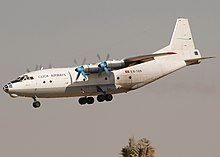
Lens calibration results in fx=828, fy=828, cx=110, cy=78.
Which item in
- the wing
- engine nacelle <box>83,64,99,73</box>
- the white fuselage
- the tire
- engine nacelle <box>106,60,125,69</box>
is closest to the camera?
the white fuselage

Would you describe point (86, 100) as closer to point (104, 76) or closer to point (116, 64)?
point (104, 76)

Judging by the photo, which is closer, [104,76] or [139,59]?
[104,76]

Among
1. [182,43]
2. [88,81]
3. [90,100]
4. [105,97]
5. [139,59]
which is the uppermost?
[182,43]

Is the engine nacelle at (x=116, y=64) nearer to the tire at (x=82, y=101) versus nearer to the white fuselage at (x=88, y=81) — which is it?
the white fuselage at (x=88, y=81)

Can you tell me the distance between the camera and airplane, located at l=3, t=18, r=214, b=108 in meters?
93.8

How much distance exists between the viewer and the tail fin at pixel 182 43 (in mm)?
105438

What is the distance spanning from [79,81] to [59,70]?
8.72 ft

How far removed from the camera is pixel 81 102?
101875 millimetres

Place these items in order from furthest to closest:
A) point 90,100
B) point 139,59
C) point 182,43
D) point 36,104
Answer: point 182,43 < point 90,100 < point 139,59 < point 36,104

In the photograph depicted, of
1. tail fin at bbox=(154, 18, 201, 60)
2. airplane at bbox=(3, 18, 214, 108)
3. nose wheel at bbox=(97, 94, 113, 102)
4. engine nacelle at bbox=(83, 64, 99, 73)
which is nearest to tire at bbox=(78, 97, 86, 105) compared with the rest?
airplane at bbox=(3, 18, 214, 108)

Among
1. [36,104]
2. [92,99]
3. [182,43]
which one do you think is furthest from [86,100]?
[182,43]

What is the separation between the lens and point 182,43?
351 ft

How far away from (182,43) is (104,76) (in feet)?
45.7

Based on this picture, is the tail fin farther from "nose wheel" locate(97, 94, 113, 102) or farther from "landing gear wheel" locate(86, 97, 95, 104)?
"landing gear wheel" locate(86, 97, 95, 104)
